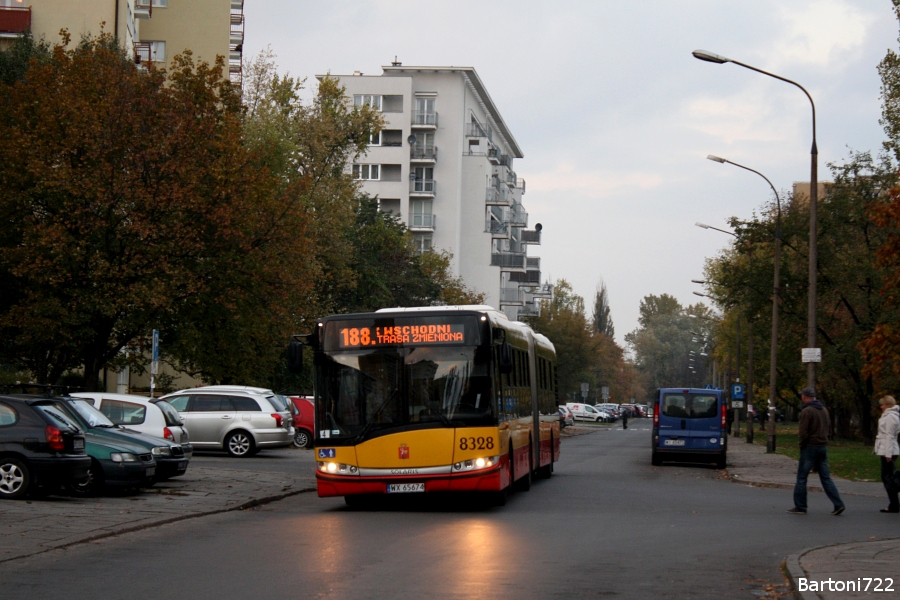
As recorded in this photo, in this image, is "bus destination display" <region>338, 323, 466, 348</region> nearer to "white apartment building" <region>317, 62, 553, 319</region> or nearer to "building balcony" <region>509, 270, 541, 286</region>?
"white apartment building" <region>317, 62, 553, 319</region>

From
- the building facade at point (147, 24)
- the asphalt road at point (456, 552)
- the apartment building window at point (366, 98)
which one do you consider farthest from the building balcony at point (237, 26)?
the asphalt road at point (456, 552)

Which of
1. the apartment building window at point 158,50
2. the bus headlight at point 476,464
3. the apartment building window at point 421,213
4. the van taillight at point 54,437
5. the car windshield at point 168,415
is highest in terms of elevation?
the apartment building window at point 158,50

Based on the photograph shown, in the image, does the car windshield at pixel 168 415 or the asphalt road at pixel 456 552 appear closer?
the asphalt road at pixel 456 552

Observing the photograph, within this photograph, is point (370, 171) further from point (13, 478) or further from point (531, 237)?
point (13, 478)

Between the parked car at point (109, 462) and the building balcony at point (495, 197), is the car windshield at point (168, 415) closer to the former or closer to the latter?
the parked car at point (109, 462)

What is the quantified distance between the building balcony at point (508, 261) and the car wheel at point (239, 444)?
81.9 meters

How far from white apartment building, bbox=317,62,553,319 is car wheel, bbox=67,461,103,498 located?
272ft

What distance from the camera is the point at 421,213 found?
344 feet

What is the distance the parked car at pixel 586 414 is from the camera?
9400 cm

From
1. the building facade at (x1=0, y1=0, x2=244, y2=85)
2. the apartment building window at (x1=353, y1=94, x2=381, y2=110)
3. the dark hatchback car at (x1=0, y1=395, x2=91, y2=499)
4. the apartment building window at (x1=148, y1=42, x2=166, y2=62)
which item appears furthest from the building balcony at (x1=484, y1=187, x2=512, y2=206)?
the dark hatchback car at (x1=0, y1=395, x2=91, y2=499)

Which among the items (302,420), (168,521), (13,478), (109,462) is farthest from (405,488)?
(302,420)

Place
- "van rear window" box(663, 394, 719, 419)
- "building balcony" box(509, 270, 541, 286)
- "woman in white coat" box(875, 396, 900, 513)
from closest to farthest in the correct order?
"woman in white coat" box(875, 396, 900, 513)
"van rear window" box(663, 394, 719, 419)
"building balcony" box(509, 270, 541, 286)

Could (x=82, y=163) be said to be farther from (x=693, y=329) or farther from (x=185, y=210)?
(x=693, y=329)

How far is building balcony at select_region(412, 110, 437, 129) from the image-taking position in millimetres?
102812
